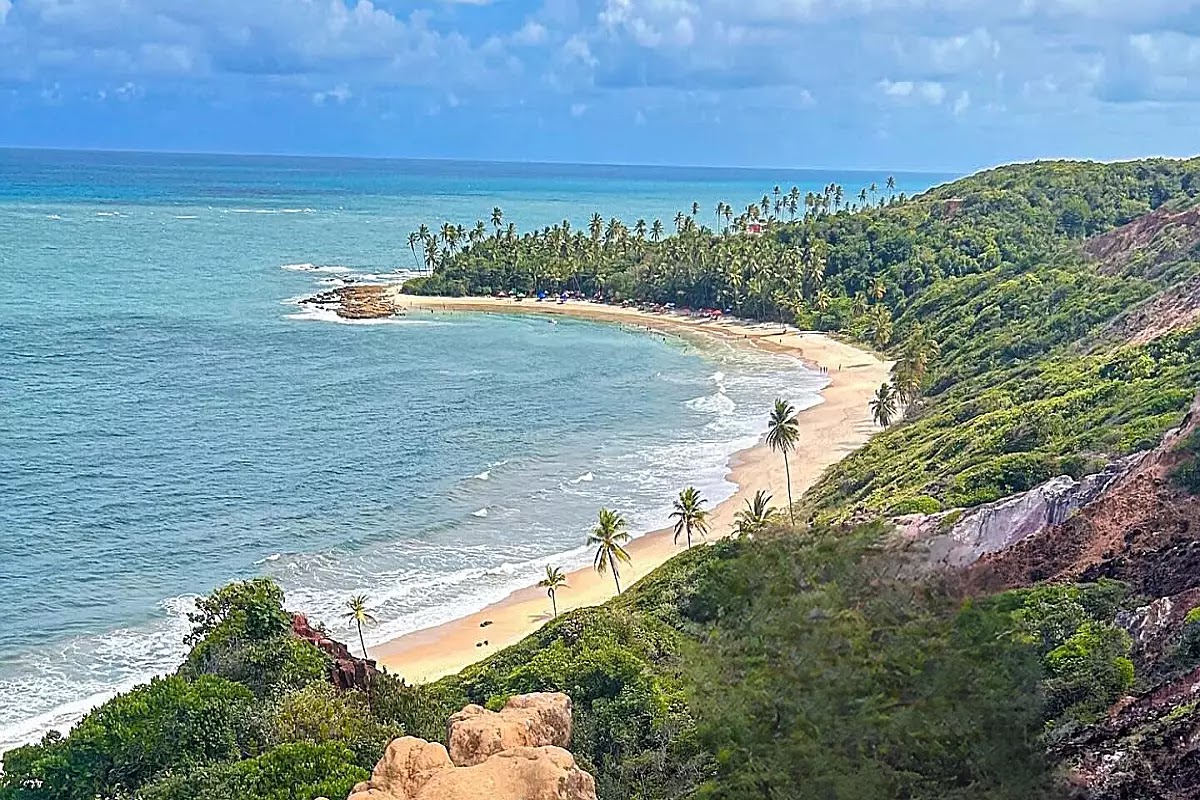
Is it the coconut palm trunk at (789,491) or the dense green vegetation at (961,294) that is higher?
the dense green vegetation at (961,294)

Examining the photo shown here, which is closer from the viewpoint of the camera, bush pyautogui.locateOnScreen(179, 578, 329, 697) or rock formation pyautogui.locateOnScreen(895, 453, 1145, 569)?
bush pyautogui.locateOnScreen(179, 578, 329, 697)

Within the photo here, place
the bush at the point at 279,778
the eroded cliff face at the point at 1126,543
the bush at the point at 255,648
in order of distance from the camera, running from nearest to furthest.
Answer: the bush at the point at 279,778 < the eroded cliff face at the point at 1126,543 < the bush at the point at 255,648

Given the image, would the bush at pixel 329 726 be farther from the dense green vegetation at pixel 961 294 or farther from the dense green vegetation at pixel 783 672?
the dense green vegetation at pixel 961 294

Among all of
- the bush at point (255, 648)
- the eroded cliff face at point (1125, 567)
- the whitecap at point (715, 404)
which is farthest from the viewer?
the whitecap at point (715, 404)

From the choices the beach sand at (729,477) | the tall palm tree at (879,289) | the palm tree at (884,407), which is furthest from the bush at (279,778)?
the tall palm tree at (879,289)

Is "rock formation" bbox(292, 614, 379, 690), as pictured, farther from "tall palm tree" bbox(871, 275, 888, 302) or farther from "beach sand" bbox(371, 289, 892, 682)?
"tall palm tree" bbox(871, 275, 888, 302)

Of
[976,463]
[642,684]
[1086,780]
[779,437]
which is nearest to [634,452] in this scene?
[779,437]

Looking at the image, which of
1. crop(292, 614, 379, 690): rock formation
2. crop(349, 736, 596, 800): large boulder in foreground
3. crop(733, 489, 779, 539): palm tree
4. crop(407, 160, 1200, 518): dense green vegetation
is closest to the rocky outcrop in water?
crop(407, 160, 1200, 518): dense green vegetation

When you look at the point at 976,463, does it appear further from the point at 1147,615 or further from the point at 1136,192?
the point at 1136,192
